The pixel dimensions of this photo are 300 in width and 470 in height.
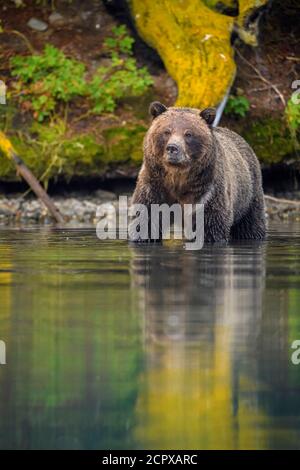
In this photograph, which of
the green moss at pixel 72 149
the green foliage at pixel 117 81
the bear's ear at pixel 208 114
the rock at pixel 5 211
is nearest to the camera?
the bear's ear at pixel 208 114

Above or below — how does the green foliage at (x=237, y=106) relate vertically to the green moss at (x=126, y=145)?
above

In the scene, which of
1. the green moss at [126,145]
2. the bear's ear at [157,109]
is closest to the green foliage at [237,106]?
A: the green moss at [126,145]

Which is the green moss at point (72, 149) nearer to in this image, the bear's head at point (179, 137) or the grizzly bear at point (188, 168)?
the grizzly bear at point (188, 168)

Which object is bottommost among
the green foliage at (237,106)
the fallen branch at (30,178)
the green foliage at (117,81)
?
the fallen branch at (30,178)

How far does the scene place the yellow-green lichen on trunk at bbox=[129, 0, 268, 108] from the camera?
16797mm

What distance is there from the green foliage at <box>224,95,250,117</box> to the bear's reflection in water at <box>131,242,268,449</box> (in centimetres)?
787

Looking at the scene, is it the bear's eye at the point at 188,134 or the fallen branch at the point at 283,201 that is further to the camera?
the fallen branch at the point at 283,201

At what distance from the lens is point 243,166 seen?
13.3 meters

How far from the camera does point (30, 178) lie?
16062mm

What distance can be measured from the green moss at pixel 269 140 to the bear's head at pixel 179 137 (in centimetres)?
555

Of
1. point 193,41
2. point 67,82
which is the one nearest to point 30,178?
point 67,82

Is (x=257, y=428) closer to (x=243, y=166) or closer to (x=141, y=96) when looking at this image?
(x=243, y=166)

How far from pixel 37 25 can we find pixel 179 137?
7.36m

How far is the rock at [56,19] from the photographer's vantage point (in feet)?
61.2
